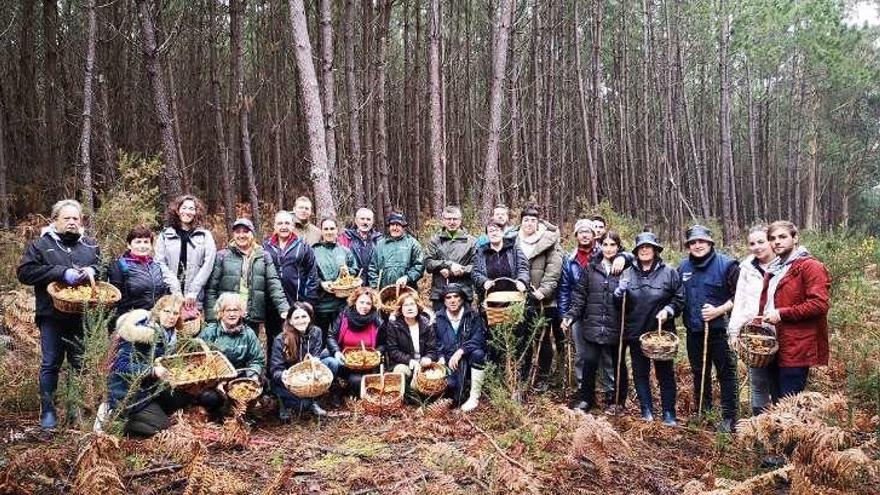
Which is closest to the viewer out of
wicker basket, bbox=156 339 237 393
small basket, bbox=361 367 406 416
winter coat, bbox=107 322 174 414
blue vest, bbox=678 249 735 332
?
winter coat, bbox=107 322 174 414

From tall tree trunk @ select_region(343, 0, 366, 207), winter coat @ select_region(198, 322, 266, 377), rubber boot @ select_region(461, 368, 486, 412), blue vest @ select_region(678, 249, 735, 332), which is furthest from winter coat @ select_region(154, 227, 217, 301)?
tall tree trunk @ select_region(343, 0, 366, 207)

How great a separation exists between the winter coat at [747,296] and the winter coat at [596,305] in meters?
1.12

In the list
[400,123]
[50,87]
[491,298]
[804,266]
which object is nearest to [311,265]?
[491,298]

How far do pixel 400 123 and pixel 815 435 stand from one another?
18.4 metres

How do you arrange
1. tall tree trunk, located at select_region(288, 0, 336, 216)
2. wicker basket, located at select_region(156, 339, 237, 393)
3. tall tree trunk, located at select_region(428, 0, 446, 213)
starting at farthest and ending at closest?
tall tree trunk, located at select_region(428, 0, 446, 213) → tall tree trunk, located at select_region(288, 0, 336, 216) → wicker basket, located at select_region(156, 339, 237, 393)

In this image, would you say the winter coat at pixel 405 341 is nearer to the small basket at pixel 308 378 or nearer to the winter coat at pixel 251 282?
the small basket at pixel 308 378

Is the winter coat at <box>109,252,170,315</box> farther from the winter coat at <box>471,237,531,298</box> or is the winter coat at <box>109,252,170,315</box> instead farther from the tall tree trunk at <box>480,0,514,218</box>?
the tall tree trunk at <box>480,0,514,218</box>

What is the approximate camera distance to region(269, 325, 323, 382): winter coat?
5.71m

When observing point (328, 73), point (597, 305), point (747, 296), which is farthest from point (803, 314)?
point (328, 73)

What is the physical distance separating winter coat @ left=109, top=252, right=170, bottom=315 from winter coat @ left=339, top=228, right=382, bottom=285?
2.15 metres

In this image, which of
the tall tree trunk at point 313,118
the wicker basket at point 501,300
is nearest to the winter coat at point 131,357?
the wicker basket at point 501,300

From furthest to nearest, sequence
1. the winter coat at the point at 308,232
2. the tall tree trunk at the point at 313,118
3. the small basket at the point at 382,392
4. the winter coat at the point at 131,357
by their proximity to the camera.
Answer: the tall tree trunk at the point at 313,118 → the winter coat at the point at 308,232 → the small basket at the point at 382,392 → the winter coat at the point at 131,357

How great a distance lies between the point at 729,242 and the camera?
16406mm

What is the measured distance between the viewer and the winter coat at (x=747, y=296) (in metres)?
4.80
